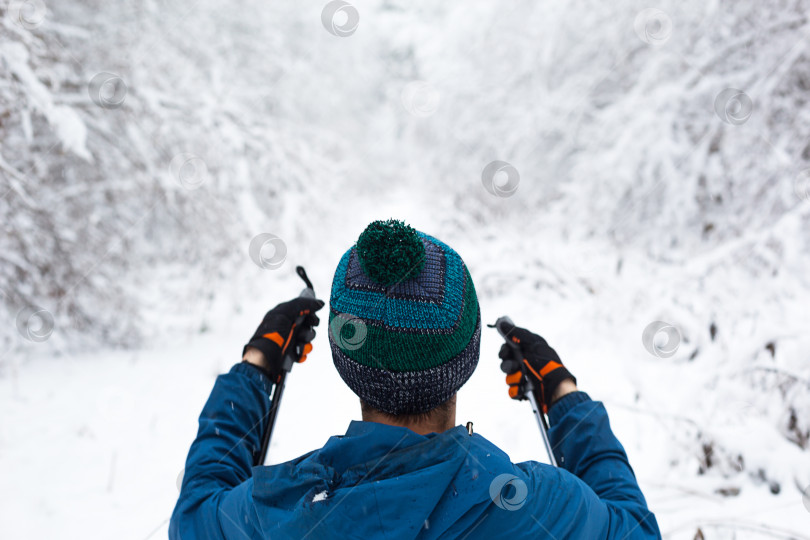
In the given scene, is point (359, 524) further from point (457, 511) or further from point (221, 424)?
point (221, 424)

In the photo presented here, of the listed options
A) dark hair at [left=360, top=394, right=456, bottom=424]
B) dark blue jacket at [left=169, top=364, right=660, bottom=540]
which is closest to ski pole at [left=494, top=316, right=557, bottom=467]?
dark blue jacket at [left=169, top=364, right=660, bottom=540]

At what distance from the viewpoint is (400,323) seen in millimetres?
1009

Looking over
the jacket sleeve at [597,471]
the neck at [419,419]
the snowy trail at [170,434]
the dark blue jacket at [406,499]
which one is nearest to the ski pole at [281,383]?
the dark blue jacket at [406,499]

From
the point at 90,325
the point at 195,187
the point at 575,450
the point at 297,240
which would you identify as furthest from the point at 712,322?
the point at 90,325

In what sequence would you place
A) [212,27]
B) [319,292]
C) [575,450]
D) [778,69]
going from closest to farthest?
[575,450], [778,69], [319,292], [212,27]

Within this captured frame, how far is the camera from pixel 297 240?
5434 millimetres

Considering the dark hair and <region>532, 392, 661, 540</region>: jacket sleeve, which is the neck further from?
<region>532, 392, 661, 540</region>: jacket sleeve

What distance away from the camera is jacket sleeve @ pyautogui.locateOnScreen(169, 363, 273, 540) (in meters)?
1.11

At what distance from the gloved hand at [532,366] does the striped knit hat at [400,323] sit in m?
0.75

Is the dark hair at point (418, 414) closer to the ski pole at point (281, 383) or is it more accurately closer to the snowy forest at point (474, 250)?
the ski pole at point (281, 383)

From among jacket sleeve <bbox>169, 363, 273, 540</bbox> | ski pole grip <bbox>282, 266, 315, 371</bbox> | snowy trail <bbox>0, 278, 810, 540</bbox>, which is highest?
ski pole grip <bbox>282, 266, 315, 371</bbox>

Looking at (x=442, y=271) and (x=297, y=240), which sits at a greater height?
(x=297, y=240)

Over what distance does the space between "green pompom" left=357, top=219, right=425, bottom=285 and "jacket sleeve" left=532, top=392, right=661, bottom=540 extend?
625 millimetres

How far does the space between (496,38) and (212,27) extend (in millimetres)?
5943
